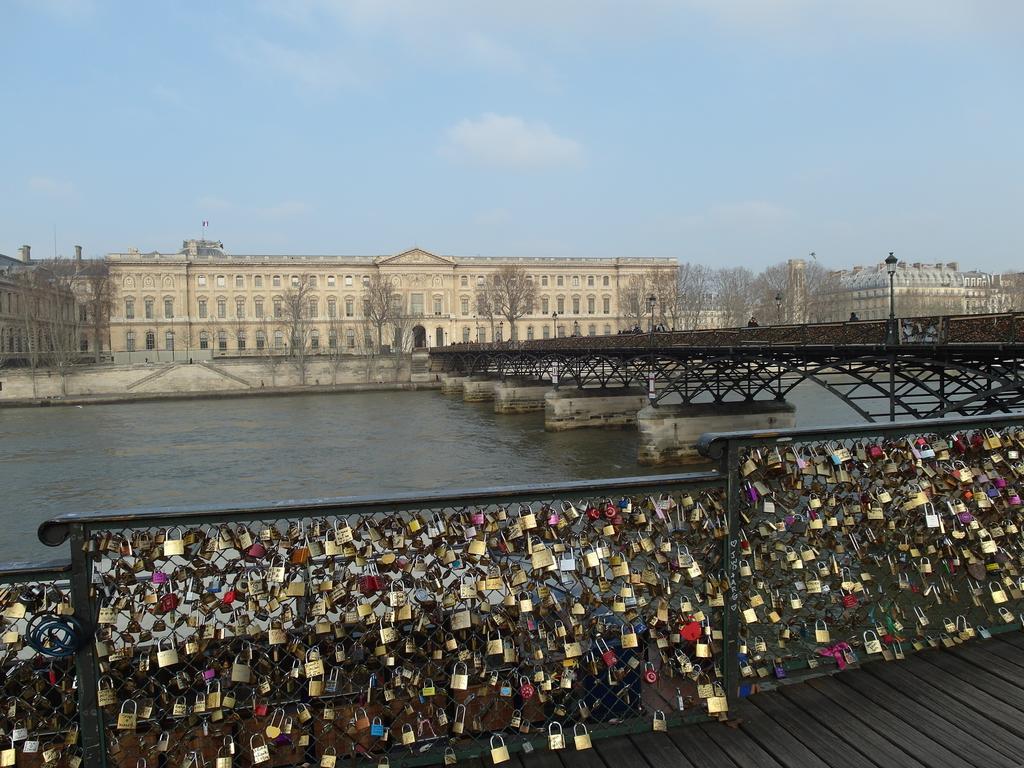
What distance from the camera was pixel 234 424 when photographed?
38.7 meters

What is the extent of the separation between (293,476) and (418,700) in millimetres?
21449

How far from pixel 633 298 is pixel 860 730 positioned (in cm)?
9164

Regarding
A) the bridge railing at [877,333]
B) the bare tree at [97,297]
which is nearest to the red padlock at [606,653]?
the bridge railing at [877,333]

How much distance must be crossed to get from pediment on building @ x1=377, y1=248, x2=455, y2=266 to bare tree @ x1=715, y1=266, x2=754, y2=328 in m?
36.0

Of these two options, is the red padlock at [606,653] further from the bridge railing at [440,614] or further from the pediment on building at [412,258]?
the pediment on building at [412,258]

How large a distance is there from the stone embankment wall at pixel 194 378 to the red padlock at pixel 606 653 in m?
60.1

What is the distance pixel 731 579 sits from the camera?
3137mm

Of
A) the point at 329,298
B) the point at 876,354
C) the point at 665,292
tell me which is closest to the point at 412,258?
the point at 329,298

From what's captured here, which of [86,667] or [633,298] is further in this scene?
[633,298]

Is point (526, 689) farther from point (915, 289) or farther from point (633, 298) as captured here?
point (915, 289)

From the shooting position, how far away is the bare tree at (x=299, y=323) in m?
65.7

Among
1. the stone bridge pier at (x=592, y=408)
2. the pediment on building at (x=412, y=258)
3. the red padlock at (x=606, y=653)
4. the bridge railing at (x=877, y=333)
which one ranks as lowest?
the stone bridge pier at (x=592, y=408)

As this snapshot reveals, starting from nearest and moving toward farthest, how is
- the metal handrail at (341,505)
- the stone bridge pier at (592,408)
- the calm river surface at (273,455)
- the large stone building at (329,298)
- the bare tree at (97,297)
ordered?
the metal handrail at (341,505) < the calm river surface at (273,455) < the stone bridge pier at (592,408) < the bare tree at (97,297) < the large stone building at (329,298)

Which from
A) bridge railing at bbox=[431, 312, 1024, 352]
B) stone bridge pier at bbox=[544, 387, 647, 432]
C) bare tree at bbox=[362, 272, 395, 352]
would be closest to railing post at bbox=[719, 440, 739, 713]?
bridge railing at bbox=[431, 312, 1024, 352]
